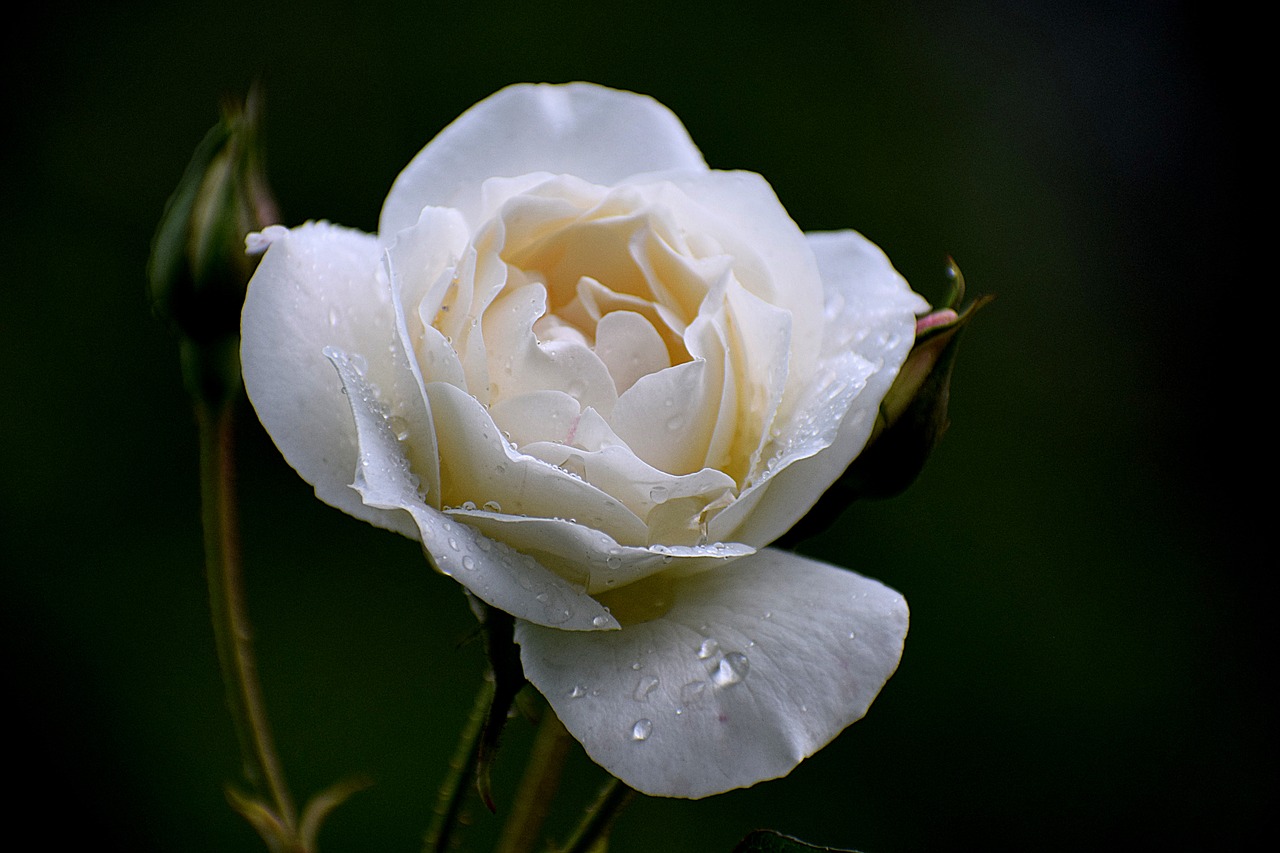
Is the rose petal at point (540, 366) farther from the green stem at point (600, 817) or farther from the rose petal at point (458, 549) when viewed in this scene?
the green stem at point (600, 817)

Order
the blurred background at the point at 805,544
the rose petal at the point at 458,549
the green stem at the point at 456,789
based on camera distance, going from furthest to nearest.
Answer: the blurred background at the point at 805,544, the green stem at the point at 456,789, the rose petal at the point at 458,549

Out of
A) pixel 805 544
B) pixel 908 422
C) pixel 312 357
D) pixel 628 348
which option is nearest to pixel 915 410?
pixel 908 422

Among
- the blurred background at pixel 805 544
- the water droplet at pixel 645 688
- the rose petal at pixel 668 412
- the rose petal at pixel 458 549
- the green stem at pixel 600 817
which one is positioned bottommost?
the blurred background at pixel 805 544

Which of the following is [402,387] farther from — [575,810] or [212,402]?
[575,810]

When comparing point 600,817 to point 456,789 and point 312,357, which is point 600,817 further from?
point 312,357

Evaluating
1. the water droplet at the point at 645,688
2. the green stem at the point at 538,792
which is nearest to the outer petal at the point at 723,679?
the water droplet at the point at 645,688

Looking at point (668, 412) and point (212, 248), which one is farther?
point (212, 248)

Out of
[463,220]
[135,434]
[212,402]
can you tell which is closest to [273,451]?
[135,434]
